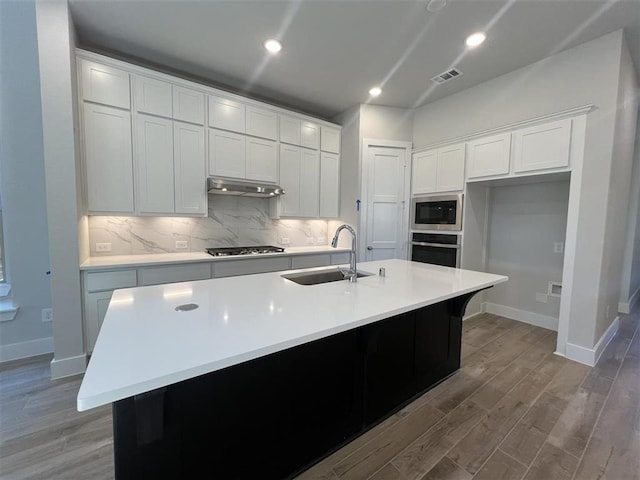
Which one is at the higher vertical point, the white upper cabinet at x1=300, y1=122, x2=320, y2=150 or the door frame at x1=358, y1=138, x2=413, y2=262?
the white upper cabinet at x1=300, y1=122, x2=320, y2=150

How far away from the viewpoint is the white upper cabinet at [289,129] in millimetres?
3750

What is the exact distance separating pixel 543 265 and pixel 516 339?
108cm

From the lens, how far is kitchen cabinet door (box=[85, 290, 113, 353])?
2.45 metres

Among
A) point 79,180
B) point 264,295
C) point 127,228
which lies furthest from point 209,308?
point 127,228

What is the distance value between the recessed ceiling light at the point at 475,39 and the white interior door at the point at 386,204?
157cm

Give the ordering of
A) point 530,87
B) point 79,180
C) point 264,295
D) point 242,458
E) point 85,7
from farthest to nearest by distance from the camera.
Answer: point 530,87
point 79,180
point 85,7
point 264,295
point 242,458

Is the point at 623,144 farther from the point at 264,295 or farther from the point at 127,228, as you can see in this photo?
the point at 127,228

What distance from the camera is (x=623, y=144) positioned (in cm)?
283

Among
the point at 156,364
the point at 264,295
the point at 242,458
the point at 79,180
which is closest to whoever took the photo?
the point at 156,364

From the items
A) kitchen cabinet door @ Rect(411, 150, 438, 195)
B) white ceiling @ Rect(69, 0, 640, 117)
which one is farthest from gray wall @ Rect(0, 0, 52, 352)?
kitchen cabinet door @ Rect(411, 150, 438, 195)

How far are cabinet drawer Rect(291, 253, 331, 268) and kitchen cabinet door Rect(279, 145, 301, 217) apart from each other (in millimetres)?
665

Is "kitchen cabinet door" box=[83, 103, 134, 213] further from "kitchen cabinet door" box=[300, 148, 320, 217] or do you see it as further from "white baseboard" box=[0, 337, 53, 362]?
"kitchen cabinet door" box=[300, 148, 320, 217]

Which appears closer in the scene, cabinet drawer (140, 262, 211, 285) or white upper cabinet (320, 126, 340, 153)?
cabinet drawer (140, 262, 211, 285)

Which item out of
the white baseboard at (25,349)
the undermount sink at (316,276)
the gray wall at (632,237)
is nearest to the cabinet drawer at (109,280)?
the white baseboard at (25,349)
